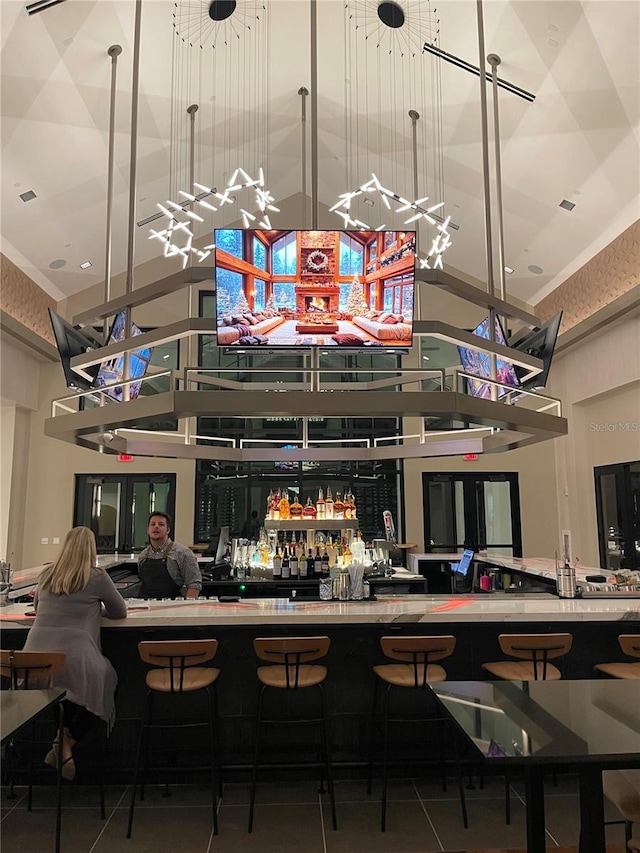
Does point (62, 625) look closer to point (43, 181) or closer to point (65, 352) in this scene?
point (65, 352)

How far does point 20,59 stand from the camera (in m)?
6.22

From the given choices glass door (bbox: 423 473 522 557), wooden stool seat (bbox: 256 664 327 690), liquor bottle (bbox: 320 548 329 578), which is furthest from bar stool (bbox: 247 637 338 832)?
glass door (bbox: 423 473 522 557)

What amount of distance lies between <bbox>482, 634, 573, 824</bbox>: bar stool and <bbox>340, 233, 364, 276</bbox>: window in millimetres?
2643

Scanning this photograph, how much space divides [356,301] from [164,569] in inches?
115

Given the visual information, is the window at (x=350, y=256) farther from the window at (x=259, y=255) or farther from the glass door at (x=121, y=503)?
the glass door at (x=121, y=503)

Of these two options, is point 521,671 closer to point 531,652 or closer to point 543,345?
point 531,652

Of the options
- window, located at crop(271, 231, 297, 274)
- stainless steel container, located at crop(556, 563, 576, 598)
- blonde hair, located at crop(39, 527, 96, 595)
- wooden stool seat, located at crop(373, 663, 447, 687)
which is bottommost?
wooden stool seat, located at crop(373, 663, 447, 687)

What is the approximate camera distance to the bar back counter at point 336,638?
4.11 meters

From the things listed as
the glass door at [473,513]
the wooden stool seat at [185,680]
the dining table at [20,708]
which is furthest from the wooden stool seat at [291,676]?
the glass door at [473,513]

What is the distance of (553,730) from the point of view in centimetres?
210

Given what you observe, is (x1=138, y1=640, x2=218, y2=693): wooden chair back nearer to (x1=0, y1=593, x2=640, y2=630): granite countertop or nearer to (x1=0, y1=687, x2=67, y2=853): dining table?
(x1=0, y1=593, x2=640, y2=630): granite countertop

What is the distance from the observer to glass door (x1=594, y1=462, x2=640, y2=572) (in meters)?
9.55

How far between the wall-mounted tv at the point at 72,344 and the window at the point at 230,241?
1431 mm

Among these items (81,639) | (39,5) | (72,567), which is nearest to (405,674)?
(81,639)
